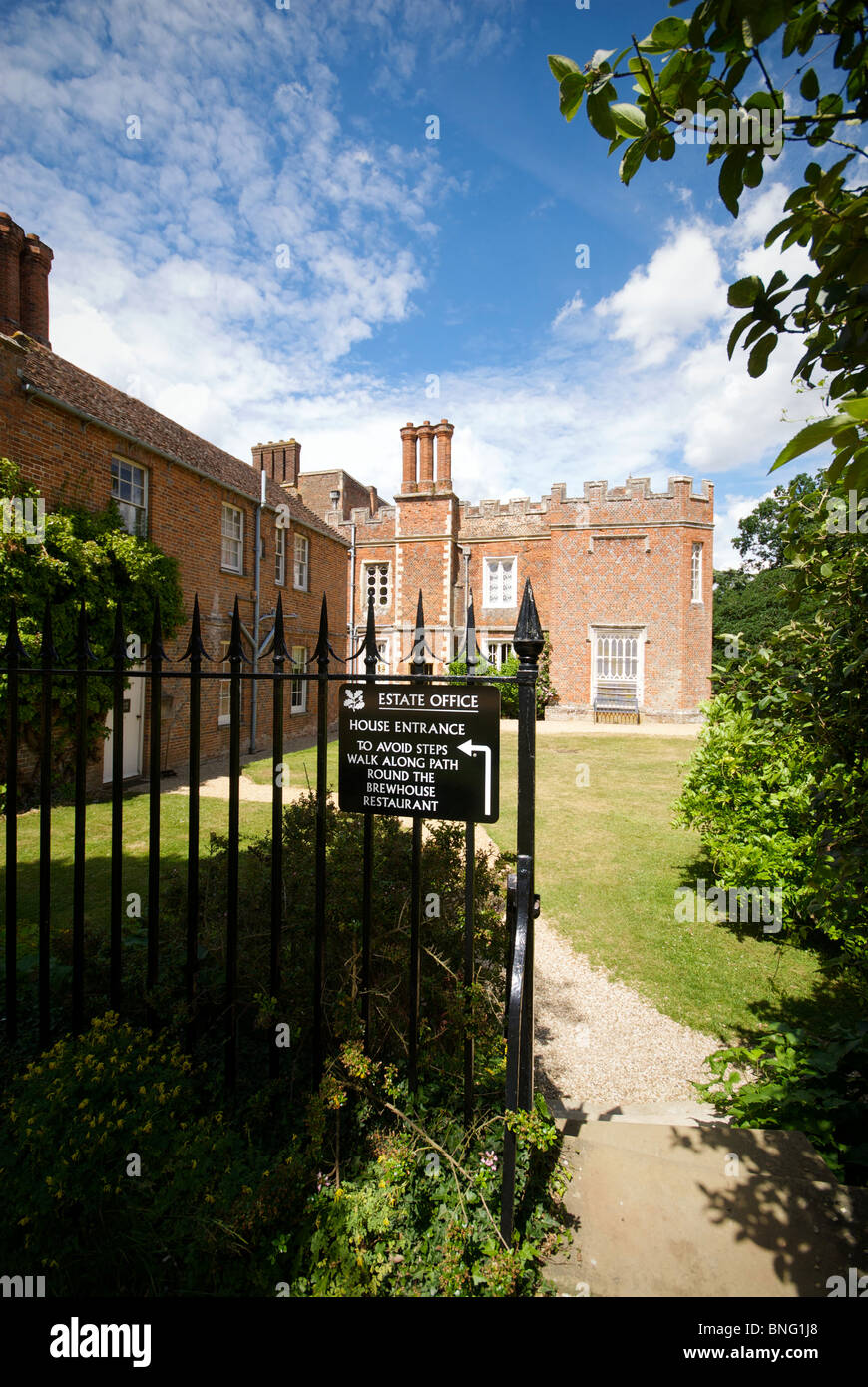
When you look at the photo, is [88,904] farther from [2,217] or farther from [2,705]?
[2,217]

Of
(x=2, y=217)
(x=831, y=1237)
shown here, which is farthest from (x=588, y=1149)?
(x=2, y=217)

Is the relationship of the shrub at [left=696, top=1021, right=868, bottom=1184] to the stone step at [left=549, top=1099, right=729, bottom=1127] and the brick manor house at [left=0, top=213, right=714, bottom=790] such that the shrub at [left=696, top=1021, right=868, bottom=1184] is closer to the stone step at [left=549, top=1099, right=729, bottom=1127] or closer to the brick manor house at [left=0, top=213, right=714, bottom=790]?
the stone step at [left=549, top=1099, right=729, bottom=1127]

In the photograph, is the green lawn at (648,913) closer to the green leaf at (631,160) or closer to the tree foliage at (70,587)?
the green leaf at (631,160)

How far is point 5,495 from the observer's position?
29.6 feet

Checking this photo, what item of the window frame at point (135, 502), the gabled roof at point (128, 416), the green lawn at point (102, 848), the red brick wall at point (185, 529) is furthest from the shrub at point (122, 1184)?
the window frame at point (135, 502)

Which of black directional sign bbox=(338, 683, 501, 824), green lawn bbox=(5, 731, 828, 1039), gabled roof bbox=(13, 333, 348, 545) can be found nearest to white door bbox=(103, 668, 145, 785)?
green lawn bbox=(5, 731, 828, 1039)

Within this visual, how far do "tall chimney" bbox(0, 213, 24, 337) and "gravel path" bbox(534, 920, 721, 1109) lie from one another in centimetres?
1310

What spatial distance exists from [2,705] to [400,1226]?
8925mm

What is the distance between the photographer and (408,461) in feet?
88.7

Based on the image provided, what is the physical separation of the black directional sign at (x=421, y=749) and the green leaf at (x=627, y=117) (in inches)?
64.8

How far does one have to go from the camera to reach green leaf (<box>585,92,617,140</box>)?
5.02 ft

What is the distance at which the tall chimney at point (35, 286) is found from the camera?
11.0m

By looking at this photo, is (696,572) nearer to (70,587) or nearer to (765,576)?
(765,576)

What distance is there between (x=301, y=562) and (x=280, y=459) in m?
9.64
